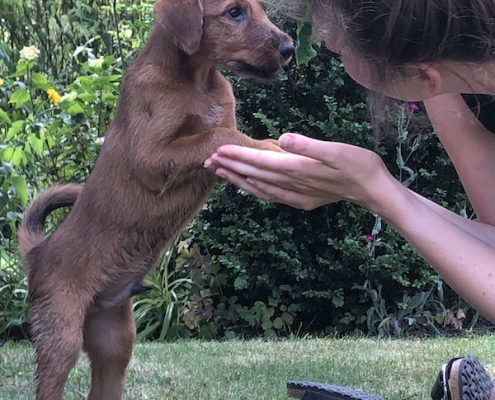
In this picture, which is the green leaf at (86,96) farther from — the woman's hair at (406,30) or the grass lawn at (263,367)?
the woman's hair at (406,30)

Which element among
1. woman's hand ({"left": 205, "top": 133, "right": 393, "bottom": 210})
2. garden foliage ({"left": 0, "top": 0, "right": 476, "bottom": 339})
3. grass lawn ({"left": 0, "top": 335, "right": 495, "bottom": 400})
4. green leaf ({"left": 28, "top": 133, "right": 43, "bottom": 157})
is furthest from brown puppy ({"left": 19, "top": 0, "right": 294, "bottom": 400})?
garden foliage ({"left": 0, "top": 0, "right": 476, "bottom": 339})

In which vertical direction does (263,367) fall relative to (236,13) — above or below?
below

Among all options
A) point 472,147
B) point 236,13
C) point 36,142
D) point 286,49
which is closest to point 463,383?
point 472,147

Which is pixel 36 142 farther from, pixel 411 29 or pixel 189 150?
pixel 411 29

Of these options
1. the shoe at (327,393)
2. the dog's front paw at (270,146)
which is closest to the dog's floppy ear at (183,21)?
the dog's front paw at (270,146)

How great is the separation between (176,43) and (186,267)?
123 inches

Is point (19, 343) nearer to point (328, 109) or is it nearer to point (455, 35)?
point (328, 109)

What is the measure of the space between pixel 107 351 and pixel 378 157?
1417 mm

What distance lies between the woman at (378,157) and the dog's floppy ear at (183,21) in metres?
0.60

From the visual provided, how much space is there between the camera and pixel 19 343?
4.82 meters

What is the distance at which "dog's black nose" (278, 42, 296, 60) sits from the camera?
2.63 metres

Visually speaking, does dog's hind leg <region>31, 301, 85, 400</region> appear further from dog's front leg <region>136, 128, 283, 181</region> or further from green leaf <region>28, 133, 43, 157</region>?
green leaf <region>28, 133, 43, 157</region>

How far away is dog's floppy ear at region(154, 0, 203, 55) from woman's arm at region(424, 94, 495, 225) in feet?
3.08

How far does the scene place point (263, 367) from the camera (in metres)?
3.70
